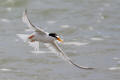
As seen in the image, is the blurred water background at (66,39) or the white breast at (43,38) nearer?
the white breast at (43,38)

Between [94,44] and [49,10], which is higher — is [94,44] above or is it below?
below

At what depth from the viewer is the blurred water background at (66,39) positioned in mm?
11047

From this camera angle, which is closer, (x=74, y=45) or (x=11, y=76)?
(x=11, y=76)

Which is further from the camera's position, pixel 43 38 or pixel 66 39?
pixel 66 39

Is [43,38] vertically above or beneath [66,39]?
above

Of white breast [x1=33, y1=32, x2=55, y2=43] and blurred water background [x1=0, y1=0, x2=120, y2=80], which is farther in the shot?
blurred water background [x1=0, y1=0, x2=120, y2=80]

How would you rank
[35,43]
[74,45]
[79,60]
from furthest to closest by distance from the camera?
1. [74,45]
2. [79,60]
3. [35,43]

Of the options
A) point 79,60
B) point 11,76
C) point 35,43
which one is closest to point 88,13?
point 79,60

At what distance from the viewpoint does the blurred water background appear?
1105 centimetres

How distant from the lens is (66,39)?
539 inches

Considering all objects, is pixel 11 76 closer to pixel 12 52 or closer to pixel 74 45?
pixel 12 52

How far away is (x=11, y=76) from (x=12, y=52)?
185 centimetres

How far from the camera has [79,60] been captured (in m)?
11.9

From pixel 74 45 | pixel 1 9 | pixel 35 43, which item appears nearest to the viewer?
pixel 35 43
